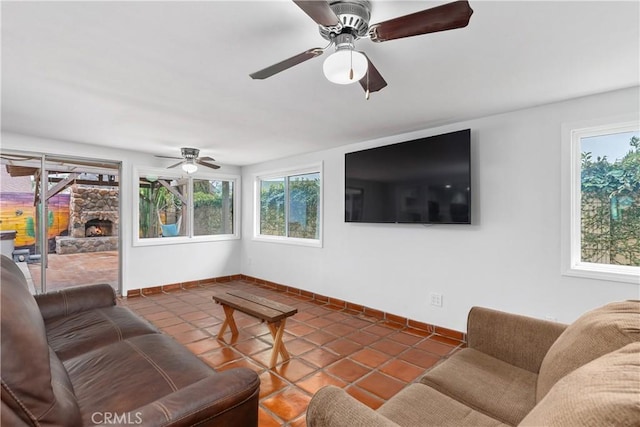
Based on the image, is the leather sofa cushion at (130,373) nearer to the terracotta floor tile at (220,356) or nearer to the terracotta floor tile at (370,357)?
the terracotta floor tile at (220,356)

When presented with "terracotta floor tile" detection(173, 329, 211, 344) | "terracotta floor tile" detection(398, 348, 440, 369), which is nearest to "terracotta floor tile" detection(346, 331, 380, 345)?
"terracotta floor tile" detection(398, 348, 440, 369)

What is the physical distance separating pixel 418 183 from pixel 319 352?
1963 millimetres

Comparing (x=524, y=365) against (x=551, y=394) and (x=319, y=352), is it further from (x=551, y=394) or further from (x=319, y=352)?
(x=319, y=352)

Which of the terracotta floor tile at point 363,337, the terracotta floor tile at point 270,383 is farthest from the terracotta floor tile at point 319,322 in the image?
the terracotta floor tile at point 270,383

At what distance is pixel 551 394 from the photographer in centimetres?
82

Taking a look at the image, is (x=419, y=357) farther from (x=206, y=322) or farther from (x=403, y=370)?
(x=206, y=322)

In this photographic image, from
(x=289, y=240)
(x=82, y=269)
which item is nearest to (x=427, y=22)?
(x=289, y=240)

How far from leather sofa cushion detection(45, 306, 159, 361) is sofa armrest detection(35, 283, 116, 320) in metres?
0.06

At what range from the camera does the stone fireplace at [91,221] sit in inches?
174

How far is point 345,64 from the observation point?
140cm

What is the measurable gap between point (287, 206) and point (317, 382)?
10.9 ft

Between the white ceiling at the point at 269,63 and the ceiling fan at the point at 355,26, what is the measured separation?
0.12 meters

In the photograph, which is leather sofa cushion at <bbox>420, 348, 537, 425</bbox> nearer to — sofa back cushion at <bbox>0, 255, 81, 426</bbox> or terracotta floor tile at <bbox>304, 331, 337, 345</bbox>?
sofa back cushion at <bbox>0, 255, 81, 426</bbox>

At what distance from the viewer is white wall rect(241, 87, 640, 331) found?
8.32 feet
